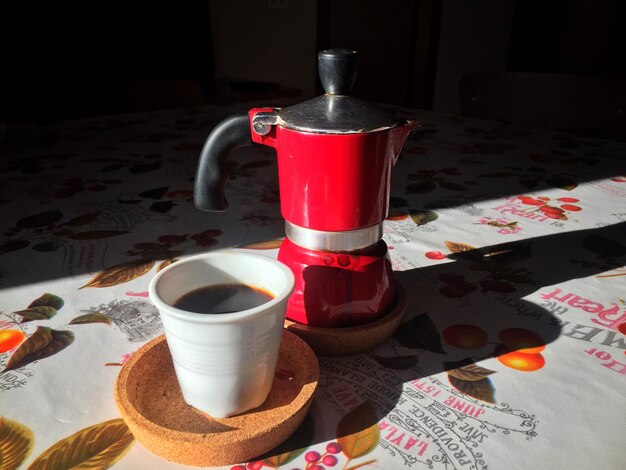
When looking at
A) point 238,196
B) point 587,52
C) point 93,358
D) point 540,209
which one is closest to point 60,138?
point 238,196

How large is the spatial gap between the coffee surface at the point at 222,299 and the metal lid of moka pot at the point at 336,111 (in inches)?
4.8

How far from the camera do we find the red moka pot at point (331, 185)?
14.8 inches

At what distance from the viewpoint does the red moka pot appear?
1.24 ft

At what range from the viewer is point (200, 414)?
1.09ft

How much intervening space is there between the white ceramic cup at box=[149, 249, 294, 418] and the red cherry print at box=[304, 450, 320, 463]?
4cm

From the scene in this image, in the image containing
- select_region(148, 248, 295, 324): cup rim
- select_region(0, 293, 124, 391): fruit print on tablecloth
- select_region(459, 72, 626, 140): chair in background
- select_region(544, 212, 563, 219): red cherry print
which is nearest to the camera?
select_region(148, 248, 295, 324): cup rim

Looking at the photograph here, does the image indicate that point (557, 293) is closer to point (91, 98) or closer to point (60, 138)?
point (60, 138)

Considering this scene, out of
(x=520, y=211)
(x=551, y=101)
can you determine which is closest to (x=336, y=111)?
(x=520, y=211)

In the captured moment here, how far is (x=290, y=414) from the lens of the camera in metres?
0.32

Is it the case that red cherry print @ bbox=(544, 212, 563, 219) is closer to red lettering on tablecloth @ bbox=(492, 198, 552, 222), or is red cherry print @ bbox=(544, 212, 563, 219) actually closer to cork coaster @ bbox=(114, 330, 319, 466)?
red lettering on tablecloth @ bbox=(492, 198, 552, 222)

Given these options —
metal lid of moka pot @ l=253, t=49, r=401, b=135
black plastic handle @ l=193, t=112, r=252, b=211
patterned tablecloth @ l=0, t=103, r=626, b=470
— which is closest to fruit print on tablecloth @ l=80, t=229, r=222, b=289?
patterned tablecloth @ l=0, t=103, r=626, b=470

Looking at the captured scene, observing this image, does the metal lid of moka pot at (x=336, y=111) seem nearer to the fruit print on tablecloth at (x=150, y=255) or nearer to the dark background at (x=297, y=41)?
the fruit print on tablecloth at (x=150, y=255)

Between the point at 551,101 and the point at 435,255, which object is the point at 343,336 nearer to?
the point at 435,255

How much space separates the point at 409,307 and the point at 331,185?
0.53ft
